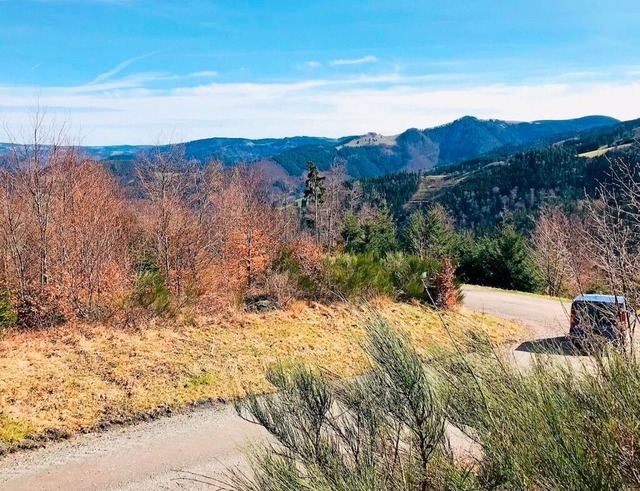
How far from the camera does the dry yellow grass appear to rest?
6828 mm

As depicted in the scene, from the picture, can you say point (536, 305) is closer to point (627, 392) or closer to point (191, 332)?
point (191, 332)

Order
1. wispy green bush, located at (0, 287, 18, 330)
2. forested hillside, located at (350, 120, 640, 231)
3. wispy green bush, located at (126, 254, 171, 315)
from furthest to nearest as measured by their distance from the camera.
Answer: forested hillside, located at (350, 120, 640, 231)
wispy green bush, located at (126, 254, 171, 315)
wispy green bush, located at (0, 287, 18, 330)

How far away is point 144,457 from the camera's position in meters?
6.02

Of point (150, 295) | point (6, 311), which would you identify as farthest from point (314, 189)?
point (6, 311)

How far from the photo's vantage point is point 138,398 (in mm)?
7422

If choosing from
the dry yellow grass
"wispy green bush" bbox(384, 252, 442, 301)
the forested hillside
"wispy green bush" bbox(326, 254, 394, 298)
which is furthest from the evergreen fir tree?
the forested hillside

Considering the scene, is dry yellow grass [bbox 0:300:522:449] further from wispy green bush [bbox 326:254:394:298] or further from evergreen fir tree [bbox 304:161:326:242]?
evergreen fir tree [bbox 304:161:326:242]

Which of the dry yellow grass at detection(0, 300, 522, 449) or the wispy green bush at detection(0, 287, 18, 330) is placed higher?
the wispy green bush at detection(0, 287, 18, 330)

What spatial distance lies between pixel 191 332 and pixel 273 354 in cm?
204

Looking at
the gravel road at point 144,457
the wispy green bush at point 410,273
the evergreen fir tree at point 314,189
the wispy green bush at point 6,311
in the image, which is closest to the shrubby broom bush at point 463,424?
the gravel road at point 144,457

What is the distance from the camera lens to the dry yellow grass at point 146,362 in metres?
6.83

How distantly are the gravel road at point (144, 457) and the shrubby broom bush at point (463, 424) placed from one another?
74.3 inches

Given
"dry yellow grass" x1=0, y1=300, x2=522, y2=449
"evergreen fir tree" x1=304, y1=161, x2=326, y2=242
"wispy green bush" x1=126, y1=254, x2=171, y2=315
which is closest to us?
"dry yellow grass" x1=0, y1=300, x2=522, y2=449

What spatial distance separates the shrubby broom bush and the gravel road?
74.3 inches
